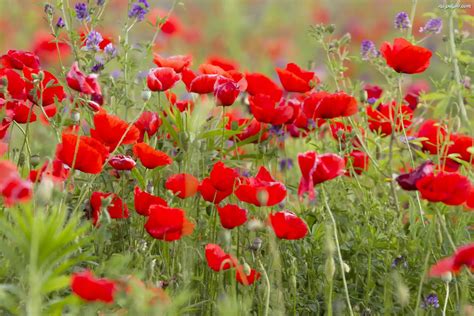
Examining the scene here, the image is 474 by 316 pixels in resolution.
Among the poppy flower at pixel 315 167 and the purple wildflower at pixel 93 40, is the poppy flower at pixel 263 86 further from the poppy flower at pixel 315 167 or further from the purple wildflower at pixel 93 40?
the poppy flower at pixel 315 167

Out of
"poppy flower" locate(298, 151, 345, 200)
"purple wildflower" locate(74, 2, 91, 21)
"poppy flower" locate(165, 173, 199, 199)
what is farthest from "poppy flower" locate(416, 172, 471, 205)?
"purple wildflower" locate(74, 2, 91, 21)

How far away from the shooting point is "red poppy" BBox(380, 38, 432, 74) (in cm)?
215

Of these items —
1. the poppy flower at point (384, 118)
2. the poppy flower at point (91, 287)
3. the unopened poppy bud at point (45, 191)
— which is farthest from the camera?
the poppy flower at point (384, 118)

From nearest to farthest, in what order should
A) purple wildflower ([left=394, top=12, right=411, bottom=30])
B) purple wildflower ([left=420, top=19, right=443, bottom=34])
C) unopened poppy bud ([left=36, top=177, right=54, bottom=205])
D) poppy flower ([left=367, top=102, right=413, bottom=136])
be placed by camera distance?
unopened poppy bud ([left=36, top=177, right=54, bottom=205]) → poppy flower ([left=367, top=102, right=413, bottom=136]) → purple wildflower ([left=394, top=12, right=411, bottom=30]) → purple wildflower ([left=420, top=19, right=443, bottom=34])

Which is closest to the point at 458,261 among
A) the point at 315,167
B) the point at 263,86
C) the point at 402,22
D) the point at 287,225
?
the point at 315,167

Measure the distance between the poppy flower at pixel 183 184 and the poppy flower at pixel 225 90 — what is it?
0.29 metres

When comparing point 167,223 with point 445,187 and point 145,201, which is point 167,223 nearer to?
point 145,201

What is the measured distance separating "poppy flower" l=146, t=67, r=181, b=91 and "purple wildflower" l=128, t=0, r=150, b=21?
0.35 m

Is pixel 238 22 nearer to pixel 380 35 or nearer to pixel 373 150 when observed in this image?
pixel 380 35

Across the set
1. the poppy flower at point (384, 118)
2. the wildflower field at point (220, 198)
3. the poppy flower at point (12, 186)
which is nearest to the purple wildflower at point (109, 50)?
the wildflower field at point (220, 198)

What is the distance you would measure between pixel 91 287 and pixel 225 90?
935mm

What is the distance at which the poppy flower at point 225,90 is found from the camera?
227cm

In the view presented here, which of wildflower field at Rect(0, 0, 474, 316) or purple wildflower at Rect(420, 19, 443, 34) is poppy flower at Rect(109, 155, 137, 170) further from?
purple wildflower at Rect(420, 19, 443, 34)

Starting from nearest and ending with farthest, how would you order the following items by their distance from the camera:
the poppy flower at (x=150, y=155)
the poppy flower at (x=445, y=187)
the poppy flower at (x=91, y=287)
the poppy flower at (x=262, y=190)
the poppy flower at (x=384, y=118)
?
the poppy flower at (x=91, y=287) → the poppy flower at (x=445, y=187) → the poppy flower at (x=262, y=190) → the poppy flower at (x=150, y=155) → the poppy flower at (x=384, y=118)
